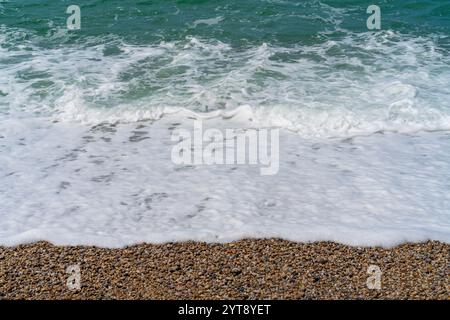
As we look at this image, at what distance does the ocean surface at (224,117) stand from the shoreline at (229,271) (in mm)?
303

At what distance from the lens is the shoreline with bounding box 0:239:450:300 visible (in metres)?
5.87

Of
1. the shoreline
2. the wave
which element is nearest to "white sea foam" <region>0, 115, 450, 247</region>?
the shoreline

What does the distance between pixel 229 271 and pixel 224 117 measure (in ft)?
17.1

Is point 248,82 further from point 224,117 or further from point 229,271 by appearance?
point 229,271

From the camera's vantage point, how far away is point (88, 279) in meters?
6.16

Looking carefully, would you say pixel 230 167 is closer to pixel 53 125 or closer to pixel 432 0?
pixel 53 125

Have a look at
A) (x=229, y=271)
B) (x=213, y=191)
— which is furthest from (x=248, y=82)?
(x=229, y=271)

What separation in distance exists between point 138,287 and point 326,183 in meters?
3.77

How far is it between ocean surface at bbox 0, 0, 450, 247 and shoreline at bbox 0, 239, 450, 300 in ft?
0.99

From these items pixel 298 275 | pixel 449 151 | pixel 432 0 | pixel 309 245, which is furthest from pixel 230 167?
pixel 432 0

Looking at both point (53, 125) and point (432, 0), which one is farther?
point (432, 0)

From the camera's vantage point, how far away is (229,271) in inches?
245

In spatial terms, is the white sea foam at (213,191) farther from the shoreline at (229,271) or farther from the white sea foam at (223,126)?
the shoreline at (229,271)
